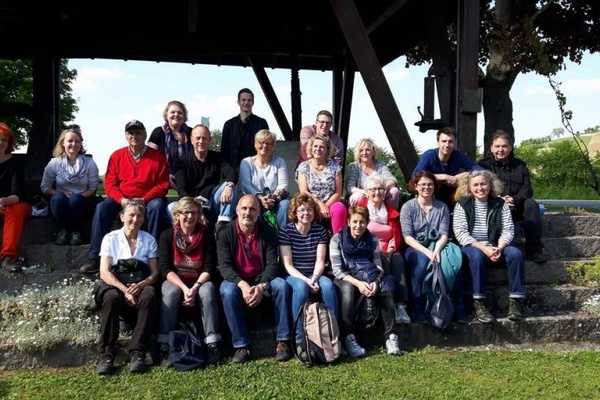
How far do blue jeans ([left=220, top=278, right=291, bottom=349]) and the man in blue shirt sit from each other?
1.76 m

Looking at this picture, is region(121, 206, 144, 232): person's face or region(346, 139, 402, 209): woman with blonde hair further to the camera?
region(346, 139, 402, 209): woman with blonde hair

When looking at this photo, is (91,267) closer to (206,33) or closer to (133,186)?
(133,186)

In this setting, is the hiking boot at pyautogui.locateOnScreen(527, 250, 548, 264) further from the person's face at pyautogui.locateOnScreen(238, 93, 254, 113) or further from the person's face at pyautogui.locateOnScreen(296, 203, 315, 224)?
the person's face at pyautogui.locateOnScreen(238, 93, 254, 113)

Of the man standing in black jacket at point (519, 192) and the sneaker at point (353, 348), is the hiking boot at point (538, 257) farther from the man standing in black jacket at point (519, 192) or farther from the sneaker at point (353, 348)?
the sneaker at point (353, 348)

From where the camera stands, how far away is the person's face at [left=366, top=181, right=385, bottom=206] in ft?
13.9

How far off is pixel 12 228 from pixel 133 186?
3.18ft

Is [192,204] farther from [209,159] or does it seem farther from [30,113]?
[30,113]

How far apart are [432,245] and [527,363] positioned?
3.63 feet

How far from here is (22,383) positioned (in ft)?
10.6

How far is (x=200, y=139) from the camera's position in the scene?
447 centimetres

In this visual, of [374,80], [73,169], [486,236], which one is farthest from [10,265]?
[486,236]

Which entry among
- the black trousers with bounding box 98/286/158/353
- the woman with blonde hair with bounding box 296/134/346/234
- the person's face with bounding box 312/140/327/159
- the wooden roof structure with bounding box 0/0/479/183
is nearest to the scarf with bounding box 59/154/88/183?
the black trousers with bounding box 98/286/158/353

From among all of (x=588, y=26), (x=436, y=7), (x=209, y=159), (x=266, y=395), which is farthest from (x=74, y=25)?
(x=588, y=26)

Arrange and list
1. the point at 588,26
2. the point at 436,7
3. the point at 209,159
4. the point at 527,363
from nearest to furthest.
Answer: the point at 527,363, the point at 209,159, the point at 436,7, the point at 588,26
